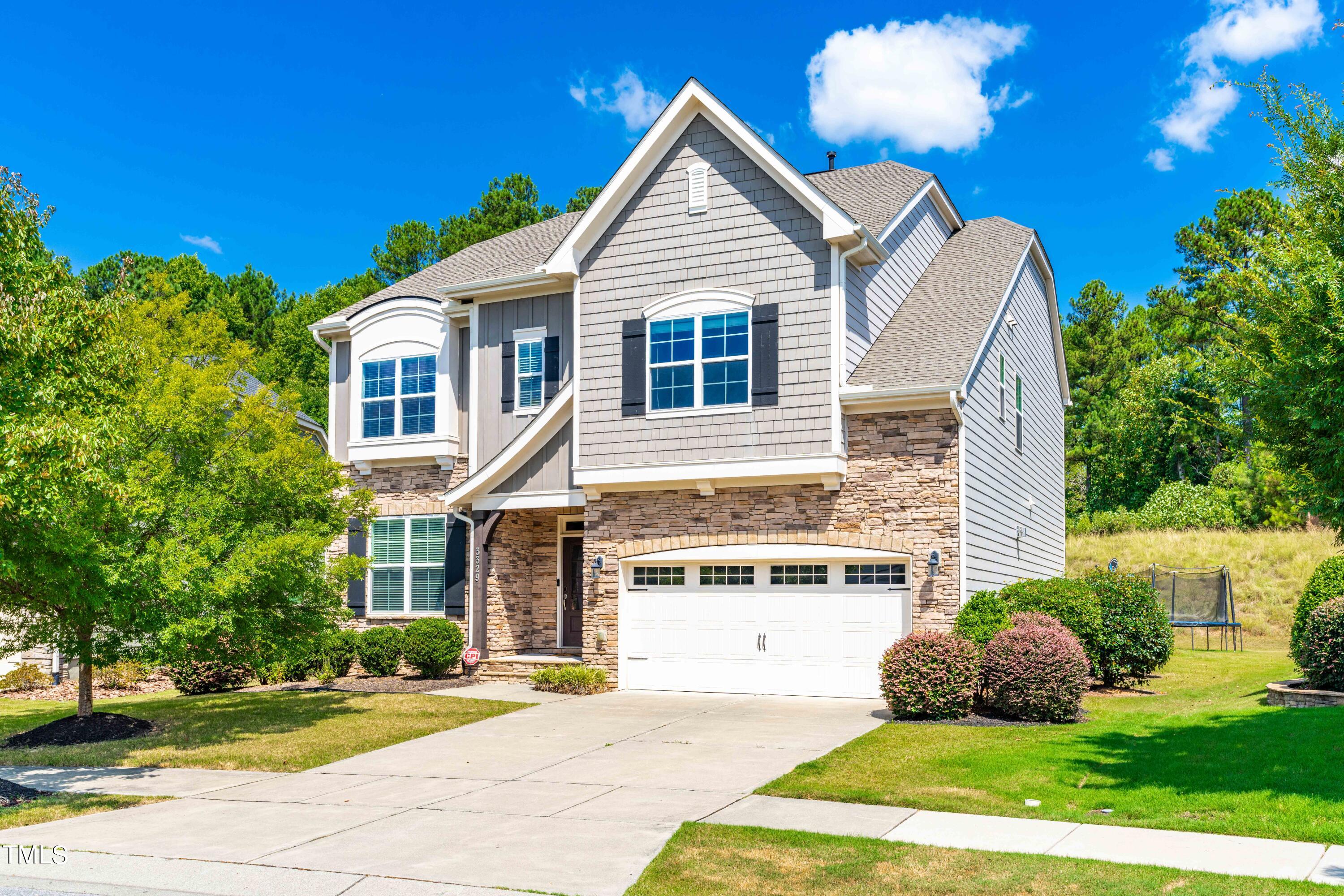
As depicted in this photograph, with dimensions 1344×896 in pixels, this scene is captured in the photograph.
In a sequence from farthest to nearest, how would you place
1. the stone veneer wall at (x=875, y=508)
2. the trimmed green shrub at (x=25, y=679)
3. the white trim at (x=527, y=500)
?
the trimmed green shrub at (x=25, y=679)
the white trim at (x=527, y=500)
the stone veneer wall at (x=875, y=508)

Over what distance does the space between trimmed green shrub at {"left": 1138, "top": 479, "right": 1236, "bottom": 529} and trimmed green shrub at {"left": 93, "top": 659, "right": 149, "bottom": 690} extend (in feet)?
106

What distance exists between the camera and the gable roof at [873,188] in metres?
18.6

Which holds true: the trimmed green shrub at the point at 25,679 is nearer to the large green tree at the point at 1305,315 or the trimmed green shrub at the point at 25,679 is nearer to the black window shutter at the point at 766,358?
the black window shutter at the point at 766,358

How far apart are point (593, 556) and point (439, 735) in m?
4.99

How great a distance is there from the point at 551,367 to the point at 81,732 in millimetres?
9682

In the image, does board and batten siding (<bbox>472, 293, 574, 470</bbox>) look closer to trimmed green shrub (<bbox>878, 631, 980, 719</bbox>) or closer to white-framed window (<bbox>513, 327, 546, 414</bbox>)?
white-framed window (<bbox>513, 327, 546, 414</bbox>)

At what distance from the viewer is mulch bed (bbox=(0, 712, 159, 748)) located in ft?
45.5

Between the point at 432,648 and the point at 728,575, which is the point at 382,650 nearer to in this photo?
the point at 432,648

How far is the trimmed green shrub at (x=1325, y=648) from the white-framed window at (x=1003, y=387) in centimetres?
627

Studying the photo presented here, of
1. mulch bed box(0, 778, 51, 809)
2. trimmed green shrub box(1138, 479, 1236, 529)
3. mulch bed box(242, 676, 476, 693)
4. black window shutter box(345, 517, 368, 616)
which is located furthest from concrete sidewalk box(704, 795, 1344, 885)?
trimmed green shrub box(1138, 479, 1236, 529)

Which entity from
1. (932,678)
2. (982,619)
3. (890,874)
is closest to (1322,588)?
(982,619)

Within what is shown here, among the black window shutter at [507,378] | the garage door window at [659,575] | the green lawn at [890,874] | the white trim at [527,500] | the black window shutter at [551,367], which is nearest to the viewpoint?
the green lawn at [890,874]

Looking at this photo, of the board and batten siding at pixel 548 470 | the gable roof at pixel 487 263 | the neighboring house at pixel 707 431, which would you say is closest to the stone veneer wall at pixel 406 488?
the neighboring house at pixel 707 431

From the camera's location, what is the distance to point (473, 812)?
9.47 meters
